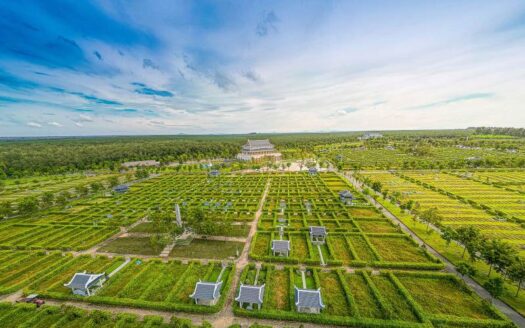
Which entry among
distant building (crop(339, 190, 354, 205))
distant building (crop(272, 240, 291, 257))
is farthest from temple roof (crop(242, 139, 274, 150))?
distant building (crop(272, 240, 291, 257))

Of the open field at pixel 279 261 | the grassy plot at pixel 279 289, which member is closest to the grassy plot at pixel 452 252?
the open field at pixel 279 261

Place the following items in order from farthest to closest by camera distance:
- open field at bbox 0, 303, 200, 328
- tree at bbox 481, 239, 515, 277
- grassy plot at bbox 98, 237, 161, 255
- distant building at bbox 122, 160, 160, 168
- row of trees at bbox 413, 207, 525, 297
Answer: distant building at bbox 122, 160, 160, 168 < grassy plot at bbox 98, 237, 161, 255 < tree at bbox 481, 239, 515, 277 < row of trees at bbox 413, 207, 525, 297 < open field at bbox 0, 303, 200, 328

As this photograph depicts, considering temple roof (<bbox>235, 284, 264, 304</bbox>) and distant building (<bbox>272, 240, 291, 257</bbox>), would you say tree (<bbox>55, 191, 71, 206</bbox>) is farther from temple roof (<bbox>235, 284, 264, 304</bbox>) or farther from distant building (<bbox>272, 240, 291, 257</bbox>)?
temple roof (<bbox>235, 284, 264, 304</bbox>)

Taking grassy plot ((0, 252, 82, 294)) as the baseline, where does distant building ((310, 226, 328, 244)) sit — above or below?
above

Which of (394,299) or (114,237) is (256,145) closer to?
(114,237)

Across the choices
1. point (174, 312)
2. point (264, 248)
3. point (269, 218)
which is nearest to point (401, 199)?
point (269, 218)

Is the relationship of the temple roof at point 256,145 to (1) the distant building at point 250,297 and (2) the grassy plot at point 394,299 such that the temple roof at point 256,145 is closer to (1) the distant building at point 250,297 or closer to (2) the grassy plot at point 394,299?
(2) the grassy plot at point 394,299

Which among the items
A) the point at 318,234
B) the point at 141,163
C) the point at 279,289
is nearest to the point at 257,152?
the point at 141,163
